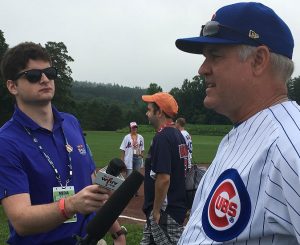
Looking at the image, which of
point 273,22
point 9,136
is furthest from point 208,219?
point 9,136

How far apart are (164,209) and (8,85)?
10.4 feet

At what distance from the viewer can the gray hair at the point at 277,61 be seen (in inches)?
82.6

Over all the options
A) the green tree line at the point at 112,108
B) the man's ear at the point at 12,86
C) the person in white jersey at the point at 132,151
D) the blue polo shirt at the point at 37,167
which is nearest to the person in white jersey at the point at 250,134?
the blue polo shirt at the point at 37,167

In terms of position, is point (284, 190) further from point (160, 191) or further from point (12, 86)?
point (160, 191)

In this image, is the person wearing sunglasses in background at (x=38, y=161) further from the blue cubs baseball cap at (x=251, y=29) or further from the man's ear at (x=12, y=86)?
the blue cubs baseball cap at (x=251, y=29)

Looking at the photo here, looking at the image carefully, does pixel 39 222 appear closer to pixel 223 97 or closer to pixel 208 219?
pixel 208 219

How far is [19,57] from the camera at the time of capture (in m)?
3.17

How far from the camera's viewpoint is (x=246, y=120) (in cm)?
215

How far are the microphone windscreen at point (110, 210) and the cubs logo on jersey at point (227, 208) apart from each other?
376mm

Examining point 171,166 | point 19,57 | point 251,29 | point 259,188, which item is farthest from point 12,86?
point 171,166

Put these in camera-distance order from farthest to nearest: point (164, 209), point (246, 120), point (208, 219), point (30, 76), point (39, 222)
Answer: point (164, 209) < point (30, 76) < point (39, 222) < point (246, 120) < point (208, 219)

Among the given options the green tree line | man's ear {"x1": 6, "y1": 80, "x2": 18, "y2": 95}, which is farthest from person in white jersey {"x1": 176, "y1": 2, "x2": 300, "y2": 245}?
the green tree line

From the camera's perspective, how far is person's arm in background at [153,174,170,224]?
554 cm

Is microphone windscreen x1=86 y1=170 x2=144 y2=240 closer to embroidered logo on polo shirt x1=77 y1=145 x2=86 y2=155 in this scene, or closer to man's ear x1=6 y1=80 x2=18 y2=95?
embroidered logo on polo shirt x1=77 y1=145 x2=86 y2=155
